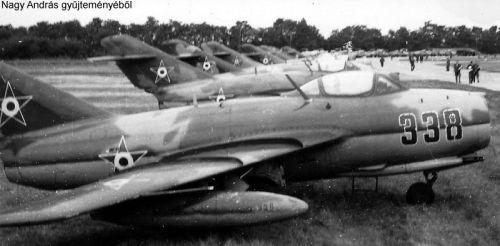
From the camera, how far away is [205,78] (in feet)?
57.0

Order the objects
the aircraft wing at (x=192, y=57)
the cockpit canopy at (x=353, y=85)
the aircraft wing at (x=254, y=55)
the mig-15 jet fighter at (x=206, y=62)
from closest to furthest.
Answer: the cockpit canopy at (x=353, y=85)
the mig-15 jet fighter at (x=206, y=62)
the aircraft wing at (x=192, y=57)
the aircraft wing at (x=254, y=55)

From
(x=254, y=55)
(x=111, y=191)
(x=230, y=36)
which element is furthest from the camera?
(x=230, y=36)

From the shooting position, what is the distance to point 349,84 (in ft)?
25.2

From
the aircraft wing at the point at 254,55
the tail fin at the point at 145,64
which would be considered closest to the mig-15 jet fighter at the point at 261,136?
the tail fin at the point at 145,64

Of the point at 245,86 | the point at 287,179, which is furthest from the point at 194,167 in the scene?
the point at 245,86

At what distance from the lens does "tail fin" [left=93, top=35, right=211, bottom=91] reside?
16.3 meters

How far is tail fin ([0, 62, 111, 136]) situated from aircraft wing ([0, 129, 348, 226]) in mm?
1664

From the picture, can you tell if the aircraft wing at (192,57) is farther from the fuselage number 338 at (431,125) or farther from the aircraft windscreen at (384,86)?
the fuselage number 338 at (431,125)

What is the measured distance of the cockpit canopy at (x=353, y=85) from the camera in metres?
7.61

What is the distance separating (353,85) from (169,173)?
3100 millimetres

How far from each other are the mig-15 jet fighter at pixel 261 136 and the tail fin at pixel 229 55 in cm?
1954

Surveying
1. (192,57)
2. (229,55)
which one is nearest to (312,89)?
(192,57)

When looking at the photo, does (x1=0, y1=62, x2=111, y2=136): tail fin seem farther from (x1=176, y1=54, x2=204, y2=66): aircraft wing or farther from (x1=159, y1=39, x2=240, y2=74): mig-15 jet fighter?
(x1=176, y1=54, x2=204, y2=66): aircraft wing

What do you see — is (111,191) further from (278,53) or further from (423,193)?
(278,53)
